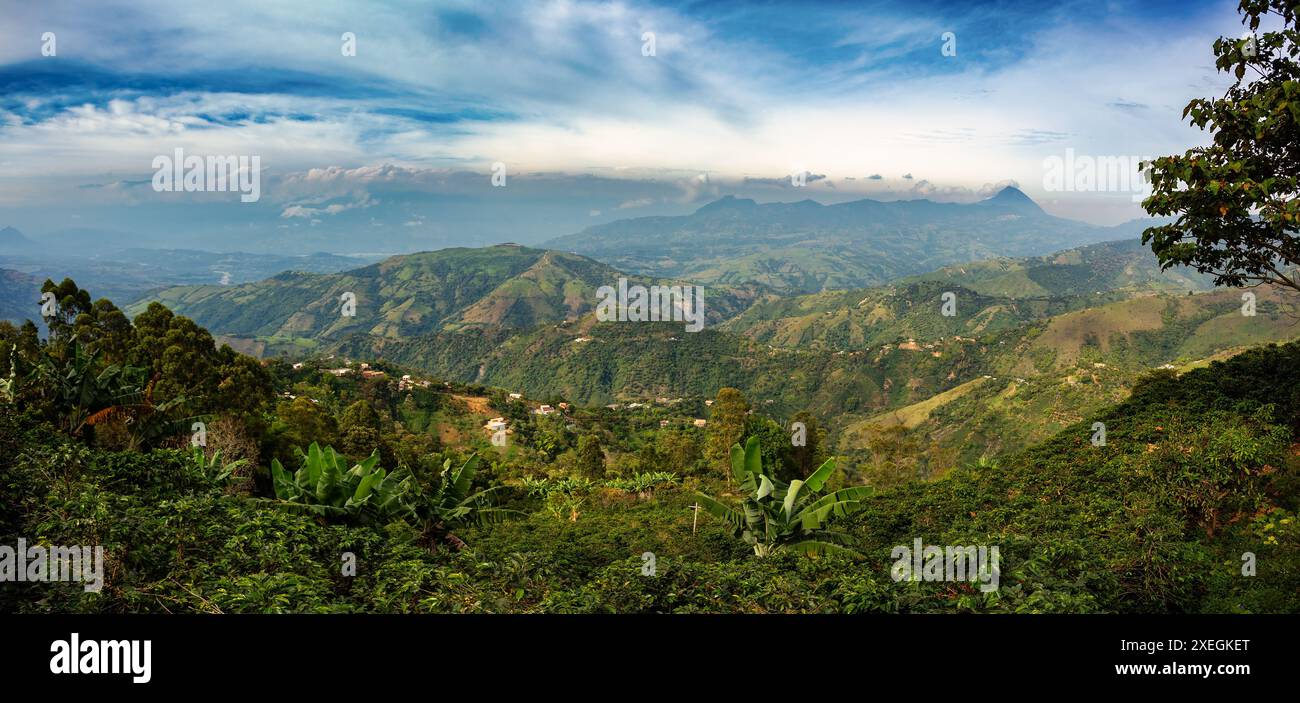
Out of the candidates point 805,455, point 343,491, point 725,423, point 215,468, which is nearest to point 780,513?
point 343,491

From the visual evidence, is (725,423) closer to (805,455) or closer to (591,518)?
(805,455)

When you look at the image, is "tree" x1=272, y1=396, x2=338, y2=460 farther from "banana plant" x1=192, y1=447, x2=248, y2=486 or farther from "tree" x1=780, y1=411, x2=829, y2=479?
"tree" x1=780, y1=411, x2=829, y2=479

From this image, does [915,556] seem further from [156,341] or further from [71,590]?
[156,341]

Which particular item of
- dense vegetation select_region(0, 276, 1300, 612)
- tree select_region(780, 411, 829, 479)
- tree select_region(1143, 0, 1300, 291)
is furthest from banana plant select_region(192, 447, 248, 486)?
tree select_region(780, 411, 829, 479)

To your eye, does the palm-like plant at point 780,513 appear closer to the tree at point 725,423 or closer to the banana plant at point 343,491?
the banana plant at point 343,491
